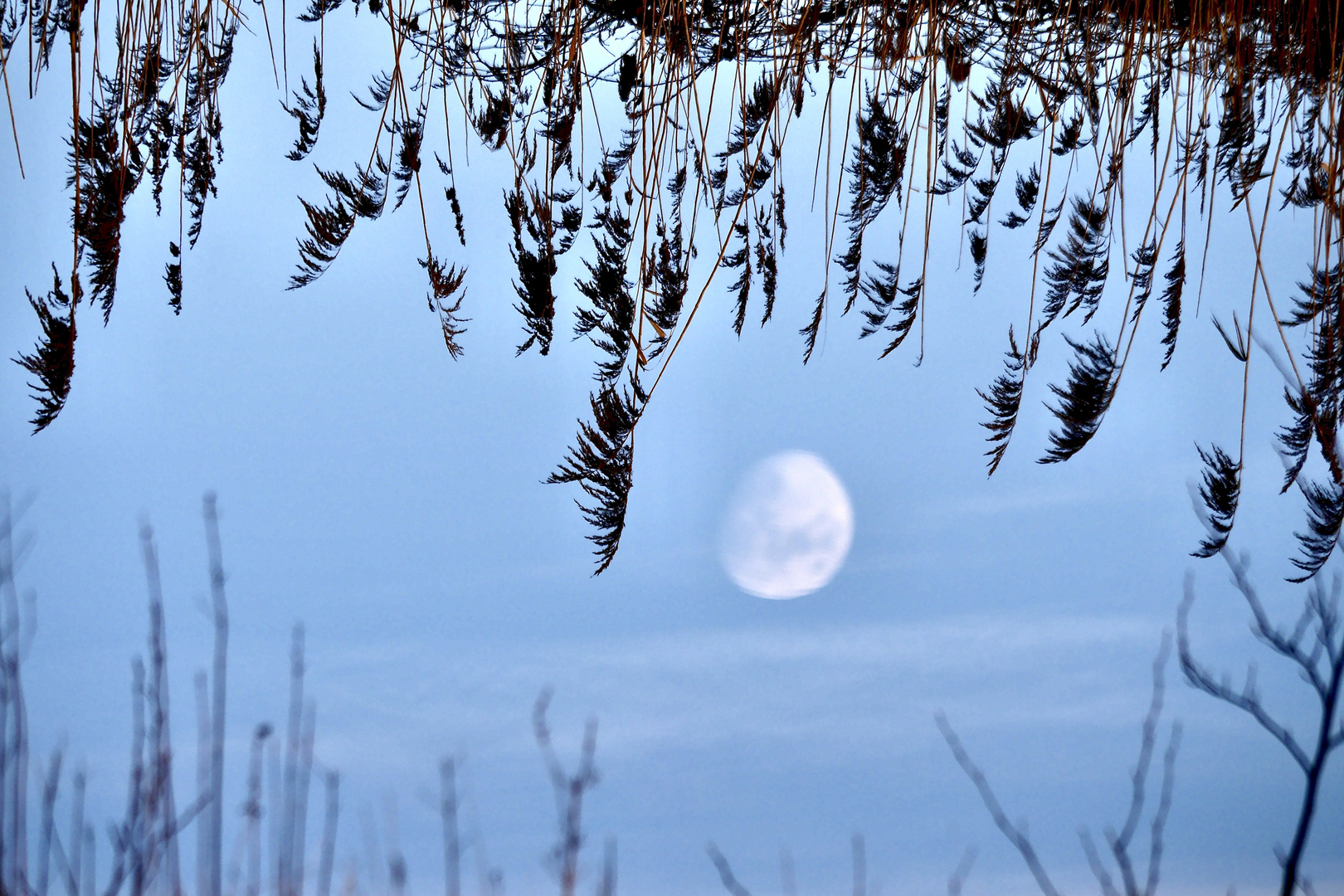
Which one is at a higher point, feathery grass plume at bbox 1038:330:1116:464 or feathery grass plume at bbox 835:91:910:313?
feathery grass plume at bbox 835:91:910:313

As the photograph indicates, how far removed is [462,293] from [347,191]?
0.17 m

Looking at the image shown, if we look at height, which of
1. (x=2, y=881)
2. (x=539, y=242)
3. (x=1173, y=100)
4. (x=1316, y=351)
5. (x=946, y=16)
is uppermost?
(x=946, y=16)

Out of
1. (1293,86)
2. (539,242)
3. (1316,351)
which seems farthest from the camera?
→ (1293,86)

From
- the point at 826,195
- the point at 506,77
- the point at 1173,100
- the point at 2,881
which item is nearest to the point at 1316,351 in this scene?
the point at 1173,100

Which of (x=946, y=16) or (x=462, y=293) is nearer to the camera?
(x=462, y=293)

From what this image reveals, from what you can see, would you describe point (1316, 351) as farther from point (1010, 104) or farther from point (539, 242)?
point (539, 242)

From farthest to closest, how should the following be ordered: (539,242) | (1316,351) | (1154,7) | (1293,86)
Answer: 1. (1154,7)
2. (1293,86)
3. (1316,351)
4. (539,242)

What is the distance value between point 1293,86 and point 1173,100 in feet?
0.89

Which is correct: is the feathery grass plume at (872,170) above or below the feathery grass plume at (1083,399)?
above

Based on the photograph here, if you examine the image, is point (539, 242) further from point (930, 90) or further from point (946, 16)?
point (946, 16)

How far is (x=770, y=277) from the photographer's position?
122 cm

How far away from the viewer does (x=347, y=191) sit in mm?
1196

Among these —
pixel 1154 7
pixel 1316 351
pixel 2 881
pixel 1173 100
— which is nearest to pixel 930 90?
pixel 1173 100

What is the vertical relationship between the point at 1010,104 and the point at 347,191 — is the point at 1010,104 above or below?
above
